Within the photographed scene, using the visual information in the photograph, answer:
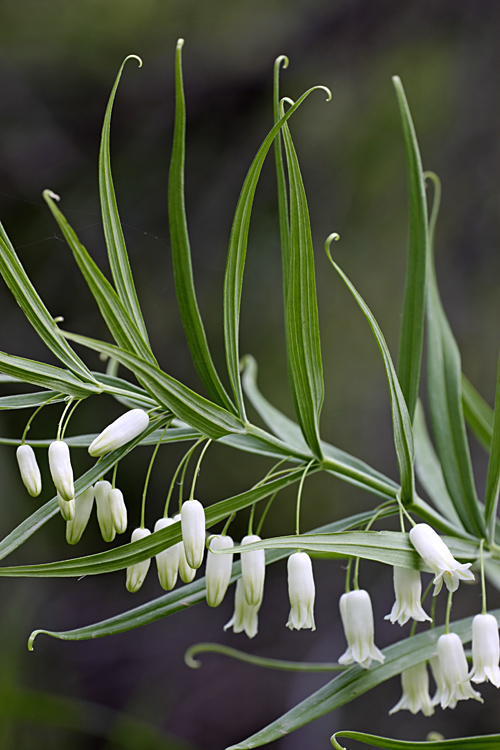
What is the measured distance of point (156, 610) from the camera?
634 millimetres

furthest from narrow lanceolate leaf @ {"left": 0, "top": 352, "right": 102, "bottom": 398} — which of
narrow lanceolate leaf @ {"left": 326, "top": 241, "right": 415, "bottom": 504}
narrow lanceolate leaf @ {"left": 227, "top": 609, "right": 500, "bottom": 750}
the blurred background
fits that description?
the blurred background

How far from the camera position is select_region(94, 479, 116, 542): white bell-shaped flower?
60 centimetres

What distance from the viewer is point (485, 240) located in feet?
8.77

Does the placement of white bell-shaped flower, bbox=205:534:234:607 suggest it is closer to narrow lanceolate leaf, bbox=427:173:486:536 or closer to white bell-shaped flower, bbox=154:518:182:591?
white bell-shaped flower, bbox=154:518:182:591

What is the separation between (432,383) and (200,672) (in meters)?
2.27

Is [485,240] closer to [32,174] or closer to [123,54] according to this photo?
[123,54]

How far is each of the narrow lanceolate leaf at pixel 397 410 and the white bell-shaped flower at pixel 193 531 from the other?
20 centimetres

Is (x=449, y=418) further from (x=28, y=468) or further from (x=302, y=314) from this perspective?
(x=28, y=468)

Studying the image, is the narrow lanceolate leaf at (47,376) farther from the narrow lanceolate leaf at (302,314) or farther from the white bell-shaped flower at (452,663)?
the white bell-shaped flower at (452,663)

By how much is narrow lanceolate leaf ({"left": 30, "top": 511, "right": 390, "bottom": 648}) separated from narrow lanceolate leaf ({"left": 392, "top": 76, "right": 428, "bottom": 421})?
0.17m

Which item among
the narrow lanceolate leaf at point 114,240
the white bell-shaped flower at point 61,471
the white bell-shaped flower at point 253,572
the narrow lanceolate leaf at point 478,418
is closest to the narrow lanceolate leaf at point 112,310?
the narrow lanceolate leaf at point 114,240

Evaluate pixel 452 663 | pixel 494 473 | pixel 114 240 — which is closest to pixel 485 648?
pixel 452 663

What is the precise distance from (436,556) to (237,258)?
0.34 meters

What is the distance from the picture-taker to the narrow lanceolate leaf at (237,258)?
0.54m
